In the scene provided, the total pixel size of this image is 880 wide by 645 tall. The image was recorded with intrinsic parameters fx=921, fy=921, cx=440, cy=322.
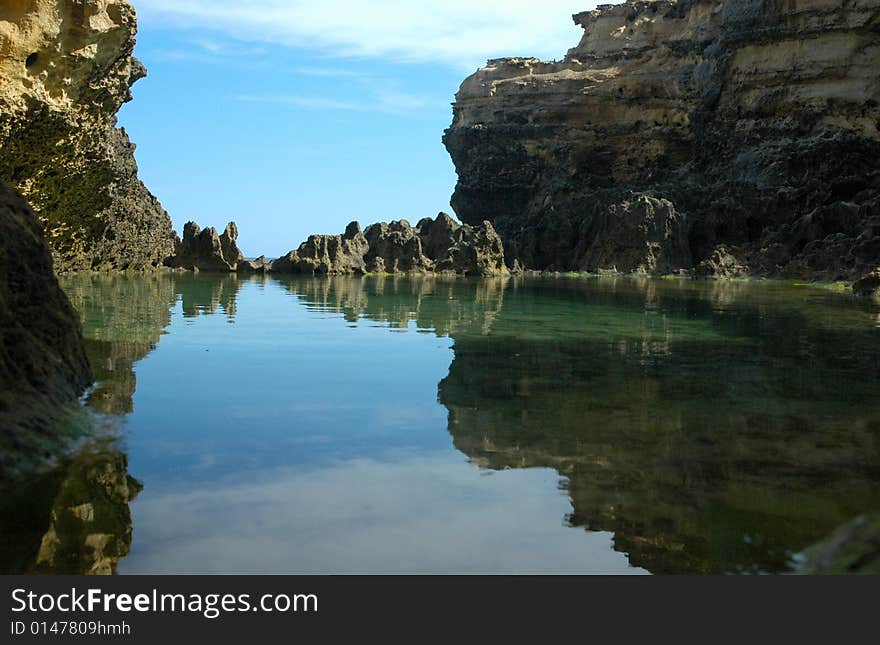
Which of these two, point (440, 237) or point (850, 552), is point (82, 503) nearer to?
point (850, 552)

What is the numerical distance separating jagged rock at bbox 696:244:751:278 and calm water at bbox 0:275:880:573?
40.9 meters

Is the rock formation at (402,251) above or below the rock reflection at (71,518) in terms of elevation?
above

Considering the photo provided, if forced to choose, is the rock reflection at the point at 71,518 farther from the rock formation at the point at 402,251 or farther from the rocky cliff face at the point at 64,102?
the rock formation at the point at 402,251

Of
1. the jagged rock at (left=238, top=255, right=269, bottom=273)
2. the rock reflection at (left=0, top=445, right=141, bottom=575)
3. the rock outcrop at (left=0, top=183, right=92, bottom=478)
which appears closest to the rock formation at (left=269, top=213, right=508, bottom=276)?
the jagged rock at (left=238, top=255, right=269, bottom=273)

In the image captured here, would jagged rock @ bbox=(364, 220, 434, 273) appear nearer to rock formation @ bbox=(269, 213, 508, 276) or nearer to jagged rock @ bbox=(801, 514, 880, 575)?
rock formation @ bbox=(269, 213, 508, 276)

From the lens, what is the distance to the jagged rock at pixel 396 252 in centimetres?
5525

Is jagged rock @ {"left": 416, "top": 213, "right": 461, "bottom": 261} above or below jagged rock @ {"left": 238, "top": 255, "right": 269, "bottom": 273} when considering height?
above

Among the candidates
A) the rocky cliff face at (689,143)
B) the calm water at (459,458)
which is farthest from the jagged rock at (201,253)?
the calm water at (459,458)

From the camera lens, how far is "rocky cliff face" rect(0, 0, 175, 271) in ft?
64.0

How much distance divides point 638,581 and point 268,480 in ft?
7.92

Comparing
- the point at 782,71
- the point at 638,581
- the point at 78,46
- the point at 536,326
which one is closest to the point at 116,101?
the point at 78,46

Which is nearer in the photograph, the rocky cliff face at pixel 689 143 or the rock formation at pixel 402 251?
the rock formation at pixel 402 251

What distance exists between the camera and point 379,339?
13.5m

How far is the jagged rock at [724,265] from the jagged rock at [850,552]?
49.3 m
